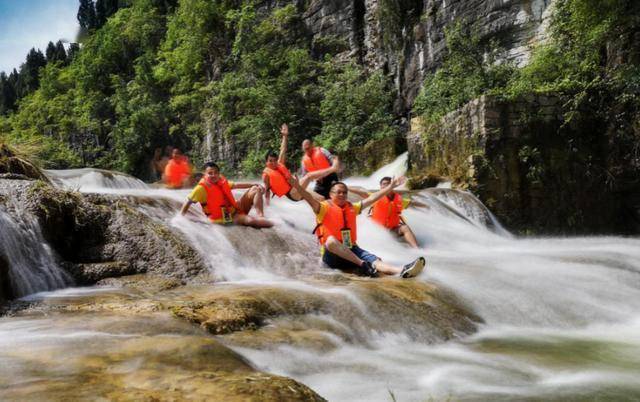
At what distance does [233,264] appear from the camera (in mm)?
6648

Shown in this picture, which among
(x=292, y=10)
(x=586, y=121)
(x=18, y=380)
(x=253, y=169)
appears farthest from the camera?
(x=292, y=10)

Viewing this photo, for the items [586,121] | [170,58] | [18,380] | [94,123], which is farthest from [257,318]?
[94,123]

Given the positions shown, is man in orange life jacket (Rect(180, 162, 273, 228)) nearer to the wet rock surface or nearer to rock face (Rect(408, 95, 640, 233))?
the wet rock surface

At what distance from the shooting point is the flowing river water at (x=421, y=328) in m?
3.18

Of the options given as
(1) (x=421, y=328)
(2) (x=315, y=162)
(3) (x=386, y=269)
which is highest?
(2) (x=315, y=162)

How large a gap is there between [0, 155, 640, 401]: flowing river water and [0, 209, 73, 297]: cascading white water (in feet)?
0.25

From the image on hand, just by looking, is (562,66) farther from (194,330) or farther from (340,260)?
(194,330)

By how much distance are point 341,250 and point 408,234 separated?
2534 mm

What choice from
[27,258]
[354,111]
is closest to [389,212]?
[27,258]

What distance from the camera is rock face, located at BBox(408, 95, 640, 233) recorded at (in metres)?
11.5

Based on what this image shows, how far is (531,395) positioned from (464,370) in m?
0.53

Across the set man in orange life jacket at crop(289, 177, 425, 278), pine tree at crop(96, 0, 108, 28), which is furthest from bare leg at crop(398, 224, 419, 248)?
pine tree at crop(96, 0, 108, 28)

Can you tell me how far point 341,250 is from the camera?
654 cm

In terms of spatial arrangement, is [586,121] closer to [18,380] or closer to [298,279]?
[298,279]
